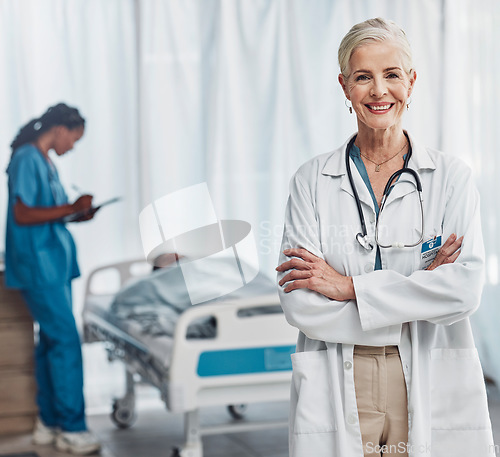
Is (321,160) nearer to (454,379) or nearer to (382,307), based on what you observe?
(382,307)

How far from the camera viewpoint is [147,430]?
290 centimetres

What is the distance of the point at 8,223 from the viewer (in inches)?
106

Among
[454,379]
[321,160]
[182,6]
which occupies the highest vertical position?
[182,6]

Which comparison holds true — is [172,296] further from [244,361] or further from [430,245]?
[430,245]

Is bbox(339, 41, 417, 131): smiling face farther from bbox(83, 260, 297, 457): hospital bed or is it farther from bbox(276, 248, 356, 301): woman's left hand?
bbox(83, 260, 297, 457): hospital bed

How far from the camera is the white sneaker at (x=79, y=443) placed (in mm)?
2594

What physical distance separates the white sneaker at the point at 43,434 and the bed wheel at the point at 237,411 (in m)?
0.66

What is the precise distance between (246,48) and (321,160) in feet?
6.63

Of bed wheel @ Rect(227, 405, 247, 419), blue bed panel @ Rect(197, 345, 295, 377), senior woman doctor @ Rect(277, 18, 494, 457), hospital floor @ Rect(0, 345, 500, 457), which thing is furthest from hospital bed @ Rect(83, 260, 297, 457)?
senior woman doctor @ Rect(277, 18, 494, 457)

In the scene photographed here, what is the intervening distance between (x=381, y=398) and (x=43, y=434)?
1959mm

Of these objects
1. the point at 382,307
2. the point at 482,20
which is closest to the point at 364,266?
the point at 382,307

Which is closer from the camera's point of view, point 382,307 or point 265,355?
point 382,307

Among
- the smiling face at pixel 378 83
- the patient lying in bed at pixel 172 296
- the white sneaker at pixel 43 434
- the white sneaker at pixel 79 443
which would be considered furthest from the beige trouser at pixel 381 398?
the white sneaker at pixel 43 434

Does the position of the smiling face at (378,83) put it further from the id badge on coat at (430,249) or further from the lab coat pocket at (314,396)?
the lab coat pocket at (314,396)
